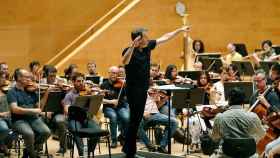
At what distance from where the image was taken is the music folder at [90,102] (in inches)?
357

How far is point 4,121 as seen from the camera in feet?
→ 30.0

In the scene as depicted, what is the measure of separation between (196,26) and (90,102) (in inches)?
313

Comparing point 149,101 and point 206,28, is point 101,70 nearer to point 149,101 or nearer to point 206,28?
point 206,28

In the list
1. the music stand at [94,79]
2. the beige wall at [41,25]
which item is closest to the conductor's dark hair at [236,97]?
the music stand at [94,79]

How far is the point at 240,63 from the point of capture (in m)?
13.6

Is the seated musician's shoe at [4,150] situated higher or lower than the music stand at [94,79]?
lower

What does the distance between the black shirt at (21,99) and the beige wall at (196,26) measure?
645 centimetres

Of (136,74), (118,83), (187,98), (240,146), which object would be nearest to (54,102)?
(118,83)

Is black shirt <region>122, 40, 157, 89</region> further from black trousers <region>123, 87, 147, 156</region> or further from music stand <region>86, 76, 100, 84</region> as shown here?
music stand <region>86, 76, 100, 84</region>

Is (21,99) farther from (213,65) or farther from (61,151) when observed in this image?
(213,65)

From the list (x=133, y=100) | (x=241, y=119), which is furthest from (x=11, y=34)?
(x=241, y=119)

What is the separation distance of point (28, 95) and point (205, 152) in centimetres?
291

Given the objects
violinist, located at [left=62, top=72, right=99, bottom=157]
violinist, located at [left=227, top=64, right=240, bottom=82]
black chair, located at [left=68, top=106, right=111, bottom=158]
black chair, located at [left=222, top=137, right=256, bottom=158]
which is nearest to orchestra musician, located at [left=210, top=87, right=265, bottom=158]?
black chair, located at [left=222, top=137, right=256, bottom=158]

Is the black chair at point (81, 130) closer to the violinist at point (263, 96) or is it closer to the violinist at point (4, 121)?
the violinist at point (4, 121)
